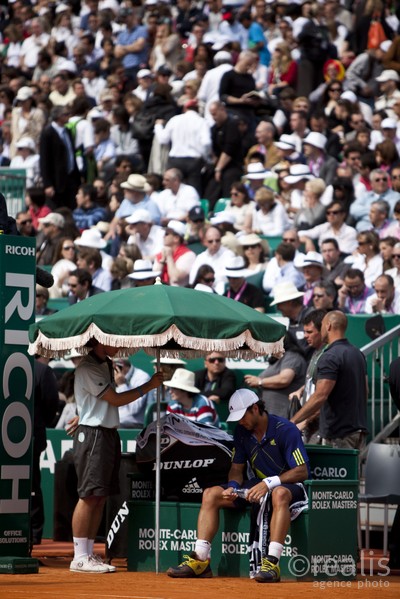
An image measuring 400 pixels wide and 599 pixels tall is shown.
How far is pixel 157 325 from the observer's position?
11258mm

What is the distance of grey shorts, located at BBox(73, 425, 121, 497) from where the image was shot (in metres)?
11.6

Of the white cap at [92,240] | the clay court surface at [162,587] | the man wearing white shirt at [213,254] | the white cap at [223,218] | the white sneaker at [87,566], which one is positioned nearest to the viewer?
the clay court surface at [162,587]

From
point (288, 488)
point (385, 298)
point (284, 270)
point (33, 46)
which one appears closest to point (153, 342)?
point (288, 488)

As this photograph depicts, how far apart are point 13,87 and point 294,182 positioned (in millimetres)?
10312

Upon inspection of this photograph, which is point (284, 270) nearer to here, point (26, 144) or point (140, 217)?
point (140, 217)

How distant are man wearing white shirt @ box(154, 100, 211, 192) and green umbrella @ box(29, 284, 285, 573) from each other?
1068 cm

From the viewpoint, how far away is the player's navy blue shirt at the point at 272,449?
11242mm

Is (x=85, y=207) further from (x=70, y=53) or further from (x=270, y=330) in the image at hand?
(x=270, y=330)

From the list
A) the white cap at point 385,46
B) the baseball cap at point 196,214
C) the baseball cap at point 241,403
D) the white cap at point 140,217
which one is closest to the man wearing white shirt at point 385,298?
the baseball cap at point 196,214

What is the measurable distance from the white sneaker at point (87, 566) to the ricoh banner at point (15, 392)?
0.51 metres

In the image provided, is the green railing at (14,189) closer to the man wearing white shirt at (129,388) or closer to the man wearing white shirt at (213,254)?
the man wearing white shirt at (213,254)

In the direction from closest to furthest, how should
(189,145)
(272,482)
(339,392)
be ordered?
(272,482) → (339,392) → (189,145)

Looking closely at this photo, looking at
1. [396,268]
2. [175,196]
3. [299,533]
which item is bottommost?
[299,533]

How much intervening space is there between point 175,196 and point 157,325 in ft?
33.7
